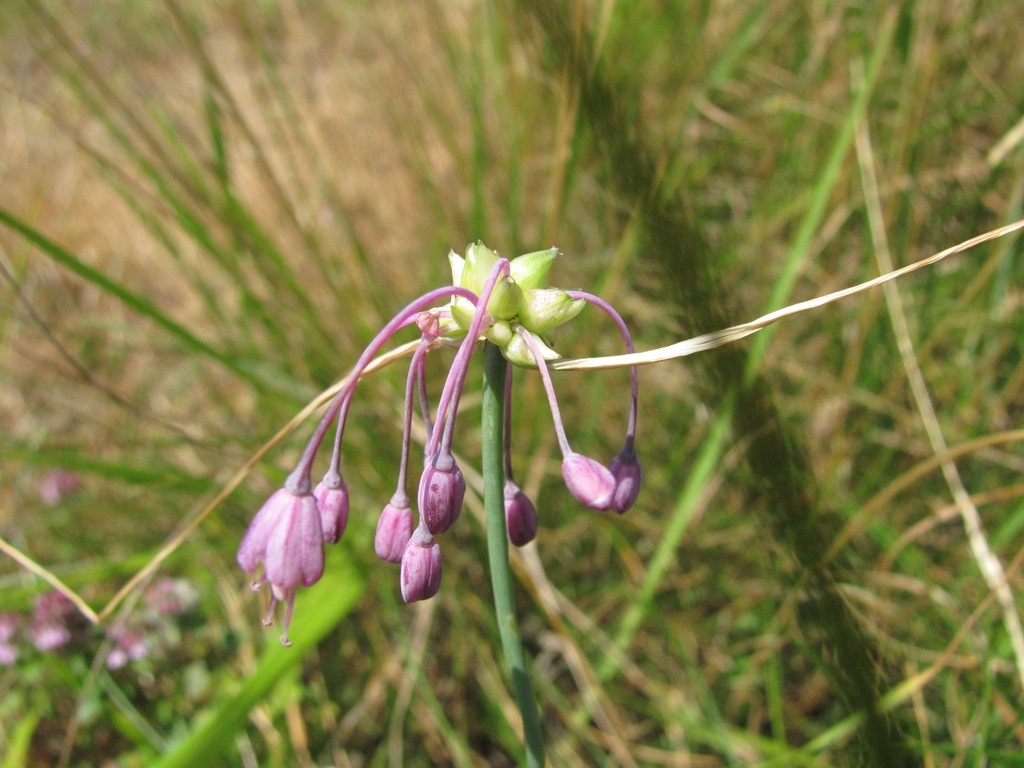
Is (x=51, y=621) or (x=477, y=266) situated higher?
(x=51, y=621)

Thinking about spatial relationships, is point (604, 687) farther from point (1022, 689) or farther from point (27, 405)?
point (27, 405)

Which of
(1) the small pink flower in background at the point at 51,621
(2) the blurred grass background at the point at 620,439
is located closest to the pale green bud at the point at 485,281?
(2) the blurred grass background at the point at 620,439

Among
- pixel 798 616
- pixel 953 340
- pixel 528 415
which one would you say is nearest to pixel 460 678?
pixel 528 415

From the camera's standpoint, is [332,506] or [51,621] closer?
[332,506]

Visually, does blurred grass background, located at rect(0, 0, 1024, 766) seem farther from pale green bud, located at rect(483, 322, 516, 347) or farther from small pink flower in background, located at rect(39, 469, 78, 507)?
pale green bud, located at rect(483, 322, 516, 347)

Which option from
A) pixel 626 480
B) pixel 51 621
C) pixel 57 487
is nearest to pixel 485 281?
pixel 626 480

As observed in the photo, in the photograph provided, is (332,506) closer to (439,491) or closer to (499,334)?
(439,491)

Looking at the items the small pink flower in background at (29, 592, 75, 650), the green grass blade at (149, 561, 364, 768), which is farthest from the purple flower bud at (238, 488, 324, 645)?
the small pink flower in background at (29, 592, 75, 650)
